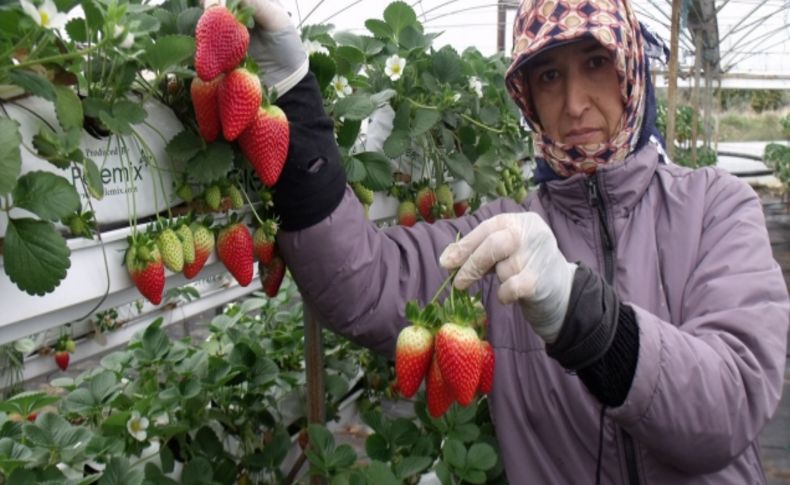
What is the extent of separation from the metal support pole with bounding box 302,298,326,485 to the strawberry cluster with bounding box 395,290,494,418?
1.63 feet

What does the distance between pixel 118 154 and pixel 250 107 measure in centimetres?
16

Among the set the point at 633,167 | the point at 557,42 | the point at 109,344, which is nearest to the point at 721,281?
the point at 633,167

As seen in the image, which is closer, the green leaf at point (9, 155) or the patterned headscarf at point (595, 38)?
the green leaf at point (9, 155)

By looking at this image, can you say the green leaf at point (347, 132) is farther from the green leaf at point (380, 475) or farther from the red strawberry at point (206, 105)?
the green leaf at point (380, 475)

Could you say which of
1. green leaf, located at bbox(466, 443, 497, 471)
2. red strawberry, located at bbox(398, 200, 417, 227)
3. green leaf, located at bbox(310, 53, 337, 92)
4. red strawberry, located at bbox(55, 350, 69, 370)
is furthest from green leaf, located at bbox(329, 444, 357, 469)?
red strawberry, located at bbox(55, 350, 69, 370)

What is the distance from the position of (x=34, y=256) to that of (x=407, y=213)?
91 cm

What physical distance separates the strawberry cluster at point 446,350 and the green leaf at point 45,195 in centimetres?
45

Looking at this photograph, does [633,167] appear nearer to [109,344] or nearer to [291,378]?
[291,378]

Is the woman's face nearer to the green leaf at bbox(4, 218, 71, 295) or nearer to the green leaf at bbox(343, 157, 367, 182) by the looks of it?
the green leaf at bbox(343, 157, 367, 182)

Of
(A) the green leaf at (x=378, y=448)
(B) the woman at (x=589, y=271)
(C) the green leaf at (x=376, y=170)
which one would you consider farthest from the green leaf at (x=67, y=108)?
(A) the green leaf at (x=378, y=448)

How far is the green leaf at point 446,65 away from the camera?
5.07 ft

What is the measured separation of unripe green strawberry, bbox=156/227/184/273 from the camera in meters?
0.94

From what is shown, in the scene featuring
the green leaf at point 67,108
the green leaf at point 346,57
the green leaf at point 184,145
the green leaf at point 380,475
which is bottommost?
the green leaf at point 380,475

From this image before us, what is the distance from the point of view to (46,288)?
0.76 meters
